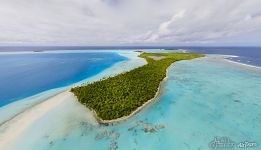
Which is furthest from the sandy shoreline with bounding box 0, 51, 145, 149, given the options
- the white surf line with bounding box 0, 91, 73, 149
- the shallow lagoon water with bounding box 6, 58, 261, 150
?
the shallow lagoon water with bounding box 6, 58, 261, 150

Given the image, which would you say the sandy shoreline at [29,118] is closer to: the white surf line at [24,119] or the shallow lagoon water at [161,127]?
the white surf line at [24,119]

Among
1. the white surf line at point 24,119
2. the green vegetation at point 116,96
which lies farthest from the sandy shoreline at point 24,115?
the green vegetation at point 116,96

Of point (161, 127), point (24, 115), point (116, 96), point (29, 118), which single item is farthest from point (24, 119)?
point (161, 127)

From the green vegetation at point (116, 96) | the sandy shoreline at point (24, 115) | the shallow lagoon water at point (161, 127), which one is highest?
the green vegetation at point (116, 96)

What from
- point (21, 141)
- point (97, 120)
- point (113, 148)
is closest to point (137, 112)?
point (97, 120)

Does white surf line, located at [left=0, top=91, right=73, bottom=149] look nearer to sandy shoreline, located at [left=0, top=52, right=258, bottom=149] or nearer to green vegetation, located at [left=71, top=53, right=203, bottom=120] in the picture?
sandy shoreline, located at [left=0, top=52, right=258, bottom=149]

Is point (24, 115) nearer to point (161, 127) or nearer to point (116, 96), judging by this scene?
point (116, 96)
